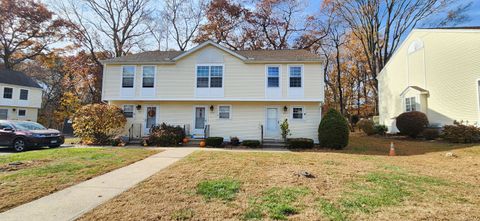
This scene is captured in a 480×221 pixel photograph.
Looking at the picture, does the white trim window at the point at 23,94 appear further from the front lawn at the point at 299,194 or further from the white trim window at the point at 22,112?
the front lawn at the point at 299,194

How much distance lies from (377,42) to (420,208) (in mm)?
27516

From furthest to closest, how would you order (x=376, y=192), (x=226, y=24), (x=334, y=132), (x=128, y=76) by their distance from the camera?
(x=226, y=24), (x=128, y=76), (x=334, y=132), (x=376, y=192)

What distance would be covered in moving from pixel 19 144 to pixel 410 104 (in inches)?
1001

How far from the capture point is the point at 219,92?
15609 mm

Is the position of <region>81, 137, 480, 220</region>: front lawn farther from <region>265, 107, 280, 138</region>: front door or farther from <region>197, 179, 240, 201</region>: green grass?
<region>265, 107, 280, 138</region>: front door

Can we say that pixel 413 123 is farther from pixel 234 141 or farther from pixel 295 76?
pixel 234 141

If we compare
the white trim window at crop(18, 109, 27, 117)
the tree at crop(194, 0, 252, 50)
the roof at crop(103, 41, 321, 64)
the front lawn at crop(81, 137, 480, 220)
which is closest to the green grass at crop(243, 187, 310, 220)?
the front lawn at crop(81, 137, 480, 220)

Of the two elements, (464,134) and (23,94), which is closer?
(464,134)

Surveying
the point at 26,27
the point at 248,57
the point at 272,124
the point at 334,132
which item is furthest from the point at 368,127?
the point at 26,27

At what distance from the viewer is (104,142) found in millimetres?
14367

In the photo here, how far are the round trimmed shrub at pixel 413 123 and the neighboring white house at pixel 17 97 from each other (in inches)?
1583

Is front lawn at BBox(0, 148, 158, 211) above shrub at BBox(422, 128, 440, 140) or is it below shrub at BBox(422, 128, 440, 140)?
below

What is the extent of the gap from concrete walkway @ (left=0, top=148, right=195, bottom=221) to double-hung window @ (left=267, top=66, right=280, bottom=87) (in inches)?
389

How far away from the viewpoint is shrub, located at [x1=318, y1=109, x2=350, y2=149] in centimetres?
1259
